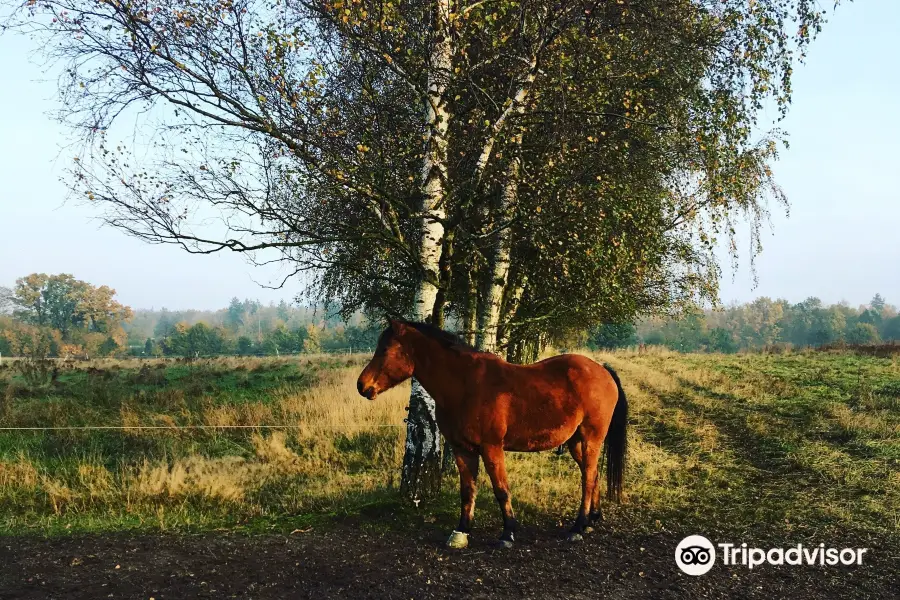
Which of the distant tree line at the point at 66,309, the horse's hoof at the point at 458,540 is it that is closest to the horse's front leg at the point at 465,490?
the horse's hoof at the point at 458,540

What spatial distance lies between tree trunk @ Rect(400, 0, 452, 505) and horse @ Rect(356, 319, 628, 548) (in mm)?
1716

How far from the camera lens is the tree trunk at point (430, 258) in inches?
316

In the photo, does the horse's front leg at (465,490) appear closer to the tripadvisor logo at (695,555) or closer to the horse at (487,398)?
the horse at (487,398)

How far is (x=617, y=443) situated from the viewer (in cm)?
711

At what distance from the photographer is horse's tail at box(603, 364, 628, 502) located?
705 cm

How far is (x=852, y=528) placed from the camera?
23.2ft

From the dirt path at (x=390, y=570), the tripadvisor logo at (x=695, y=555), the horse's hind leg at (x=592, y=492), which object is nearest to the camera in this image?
the dirt path at (x=390, y=570)

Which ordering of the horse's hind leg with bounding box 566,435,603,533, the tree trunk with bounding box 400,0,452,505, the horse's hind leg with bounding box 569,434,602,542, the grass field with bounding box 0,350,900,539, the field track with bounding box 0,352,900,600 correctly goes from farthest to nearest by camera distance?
1. the tree trunk with bounding box 400,0,452,505
2. the grass field with bounding box 0,350,900,539
3. the horse's hind leg with bounding box 566,435,603,533
4. the horse's hind leg with bounding box 569,434,602,542
5. the field track with bounding box 0,352,900,600

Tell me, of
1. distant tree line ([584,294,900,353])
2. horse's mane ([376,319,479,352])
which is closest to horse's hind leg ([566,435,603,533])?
horse's mane ([376,319,479,352])

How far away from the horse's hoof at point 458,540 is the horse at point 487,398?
0.01 meters

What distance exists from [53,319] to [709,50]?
123655 mm

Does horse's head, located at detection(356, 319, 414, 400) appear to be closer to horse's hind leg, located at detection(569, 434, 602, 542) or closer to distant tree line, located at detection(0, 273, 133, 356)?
horse's hind leg, located at detection(569, 434, 602, 542)

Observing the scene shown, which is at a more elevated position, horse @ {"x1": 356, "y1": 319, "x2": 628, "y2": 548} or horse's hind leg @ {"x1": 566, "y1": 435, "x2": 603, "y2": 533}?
horse @ {"x1": 356, "y1": 319, "x2": 628, "y2": 548}

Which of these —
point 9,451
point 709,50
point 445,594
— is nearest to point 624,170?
point 709,50
